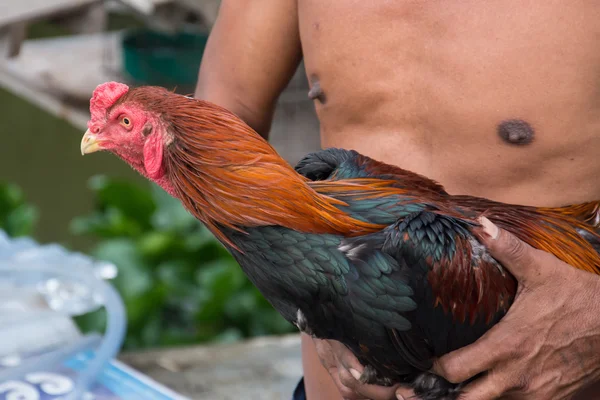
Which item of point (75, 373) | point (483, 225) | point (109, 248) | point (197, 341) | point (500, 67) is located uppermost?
point (500, 67)

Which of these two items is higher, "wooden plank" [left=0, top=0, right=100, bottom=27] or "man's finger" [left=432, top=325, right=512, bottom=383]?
"wooden plank" [left=0, top=0, right=100, bottom=27]

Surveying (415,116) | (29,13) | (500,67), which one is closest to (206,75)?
(415,116)

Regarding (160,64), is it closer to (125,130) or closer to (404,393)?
(125,130)

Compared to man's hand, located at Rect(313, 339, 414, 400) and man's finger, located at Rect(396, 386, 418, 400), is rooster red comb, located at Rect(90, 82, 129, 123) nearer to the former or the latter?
man's hand, located at Rect(313, 339, 414, 400)

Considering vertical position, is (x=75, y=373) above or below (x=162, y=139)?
below

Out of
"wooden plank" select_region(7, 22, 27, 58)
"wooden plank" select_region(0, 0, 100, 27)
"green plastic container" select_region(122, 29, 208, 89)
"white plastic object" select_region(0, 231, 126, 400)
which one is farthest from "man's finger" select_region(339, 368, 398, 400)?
"green plastic container" select_region(122, 29, 208, 89)

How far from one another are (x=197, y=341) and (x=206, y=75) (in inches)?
109

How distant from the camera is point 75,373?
2475 mm

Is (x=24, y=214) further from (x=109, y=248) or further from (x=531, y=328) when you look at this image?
(x=531, y=328)

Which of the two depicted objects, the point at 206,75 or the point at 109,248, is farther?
the point at 109,248

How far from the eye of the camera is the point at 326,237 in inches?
49.4

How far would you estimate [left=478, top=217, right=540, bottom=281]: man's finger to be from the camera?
4.15ft

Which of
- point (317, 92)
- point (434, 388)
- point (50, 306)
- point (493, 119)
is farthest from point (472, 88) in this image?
point (50, 306)

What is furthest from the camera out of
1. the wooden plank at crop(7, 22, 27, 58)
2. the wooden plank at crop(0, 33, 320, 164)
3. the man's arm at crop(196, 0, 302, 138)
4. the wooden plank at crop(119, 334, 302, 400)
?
the wooden plank at crop(0, 33, 320, 164)
